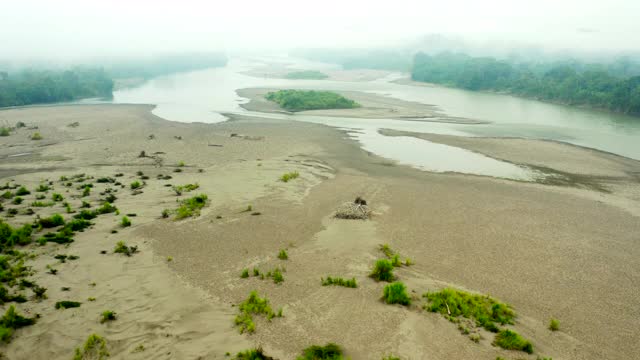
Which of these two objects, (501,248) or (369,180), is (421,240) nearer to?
(501,248)

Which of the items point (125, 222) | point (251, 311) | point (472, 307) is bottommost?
point (251, 311)

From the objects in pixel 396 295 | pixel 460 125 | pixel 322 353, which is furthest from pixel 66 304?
pixel 460 125

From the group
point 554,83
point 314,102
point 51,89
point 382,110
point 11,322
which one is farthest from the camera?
point 554,83

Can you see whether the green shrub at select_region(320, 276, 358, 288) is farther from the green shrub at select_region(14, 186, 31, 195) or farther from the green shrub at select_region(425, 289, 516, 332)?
the green shrub at select_region(14, 186, 31, 195)

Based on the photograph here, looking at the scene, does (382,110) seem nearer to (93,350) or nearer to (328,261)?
(328,261)

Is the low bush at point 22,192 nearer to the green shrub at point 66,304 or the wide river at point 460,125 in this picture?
the green shrub at point 66,304

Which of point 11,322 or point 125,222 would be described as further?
point 125,222

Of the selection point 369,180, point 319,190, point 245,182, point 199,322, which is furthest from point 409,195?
point 199,322

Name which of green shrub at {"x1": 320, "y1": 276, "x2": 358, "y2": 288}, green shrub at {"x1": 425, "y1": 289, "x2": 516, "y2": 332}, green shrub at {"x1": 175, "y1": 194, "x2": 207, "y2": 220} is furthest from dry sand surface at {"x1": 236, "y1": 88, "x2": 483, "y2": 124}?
green shrub at {"x1": 320, "y1": 276, "x2": 358, "y2": 288}
